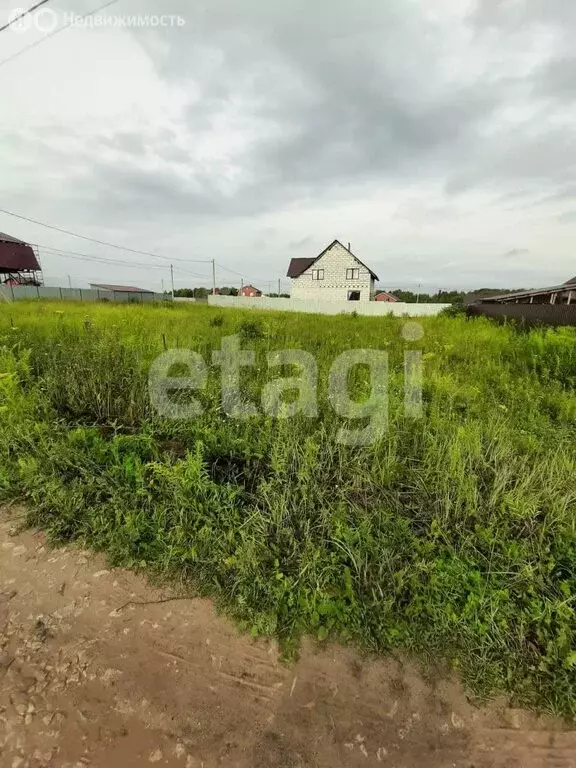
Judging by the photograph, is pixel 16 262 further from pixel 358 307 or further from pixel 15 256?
pixel 358 307

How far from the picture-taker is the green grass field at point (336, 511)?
1.75 meters

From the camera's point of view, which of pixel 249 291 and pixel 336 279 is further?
pixel 249 291

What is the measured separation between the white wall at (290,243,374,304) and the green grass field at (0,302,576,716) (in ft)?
84.0

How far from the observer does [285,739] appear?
1439 mm

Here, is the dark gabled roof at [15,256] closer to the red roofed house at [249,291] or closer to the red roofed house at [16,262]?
the red roofed house at [16,262]

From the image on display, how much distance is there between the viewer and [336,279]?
28516 millimetres

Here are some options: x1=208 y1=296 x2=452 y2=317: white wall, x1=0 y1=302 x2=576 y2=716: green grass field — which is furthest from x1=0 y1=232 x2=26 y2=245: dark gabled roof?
x1=0 y1=302 x2=576 y2=716: green grass field

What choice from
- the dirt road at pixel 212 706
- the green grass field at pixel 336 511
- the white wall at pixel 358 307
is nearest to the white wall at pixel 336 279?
the white wall at pixel 358 307

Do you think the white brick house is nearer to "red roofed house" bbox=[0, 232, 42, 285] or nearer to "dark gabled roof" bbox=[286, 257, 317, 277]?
"dark gabled roof" bbox=[286, 257, 317, 277]

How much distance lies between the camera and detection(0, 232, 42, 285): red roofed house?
25.0 metres
